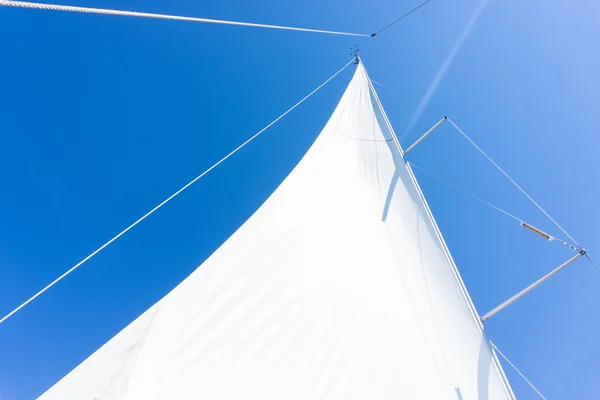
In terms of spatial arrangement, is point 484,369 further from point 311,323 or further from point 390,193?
point 390,193

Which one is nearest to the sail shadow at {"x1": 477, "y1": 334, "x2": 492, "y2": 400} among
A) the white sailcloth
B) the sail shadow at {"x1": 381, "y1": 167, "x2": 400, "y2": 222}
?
the white sailcloth

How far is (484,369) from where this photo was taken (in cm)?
A: 175

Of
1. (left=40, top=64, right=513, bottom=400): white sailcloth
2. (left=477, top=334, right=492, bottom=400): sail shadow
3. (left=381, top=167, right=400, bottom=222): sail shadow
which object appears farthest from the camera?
(left=381, top=167, right=400, bottom=222): sail shadow

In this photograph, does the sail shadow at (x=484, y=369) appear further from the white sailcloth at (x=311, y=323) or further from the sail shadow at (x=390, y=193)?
the sail shadow at (x=390, y=193)

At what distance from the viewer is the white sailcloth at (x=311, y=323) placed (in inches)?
50.9

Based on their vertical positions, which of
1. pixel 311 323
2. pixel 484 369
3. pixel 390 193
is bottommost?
pixel 484 369

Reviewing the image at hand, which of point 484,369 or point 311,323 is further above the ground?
point 311,323

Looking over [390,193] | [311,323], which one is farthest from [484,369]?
[390,193]

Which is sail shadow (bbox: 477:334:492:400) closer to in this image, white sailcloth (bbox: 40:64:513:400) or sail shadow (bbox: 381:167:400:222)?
white sailcloth (bbox: 40:64:513:400)

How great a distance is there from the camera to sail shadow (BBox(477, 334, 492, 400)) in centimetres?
163

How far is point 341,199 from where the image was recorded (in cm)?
272

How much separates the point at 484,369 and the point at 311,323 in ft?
3.64

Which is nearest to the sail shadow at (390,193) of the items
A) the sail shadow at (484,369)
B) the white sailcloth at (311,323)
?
the white sailcloth at (311,323)

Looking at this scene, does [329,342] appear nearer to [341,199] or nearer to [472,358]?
[472,358]
